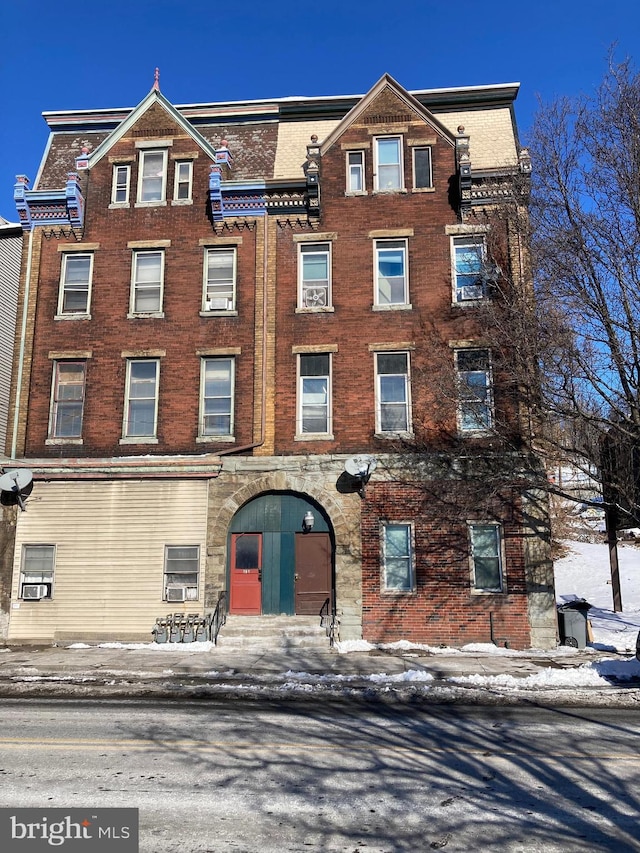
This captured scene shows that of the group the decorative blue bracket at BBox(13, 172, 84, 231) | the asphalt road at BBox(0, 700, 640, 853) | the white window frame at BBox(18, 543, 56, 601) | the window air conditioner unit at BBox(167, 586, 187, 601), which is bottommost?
the asphalt road at BBox(0, 700, 640, 853)

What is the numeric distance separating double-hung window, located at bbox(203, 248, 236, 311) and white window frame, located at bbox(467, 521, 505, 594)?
30.1 feet

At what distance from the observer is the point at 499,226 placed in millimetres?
19281

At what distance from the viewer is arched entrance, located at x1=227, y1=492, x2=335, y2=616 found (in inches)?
723

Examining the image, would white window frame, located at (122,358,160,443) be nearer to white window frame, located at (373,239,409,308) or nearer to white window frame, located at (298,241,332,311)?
white window frame, located at (298,241,332,311)

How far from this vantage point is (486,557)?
1798cm

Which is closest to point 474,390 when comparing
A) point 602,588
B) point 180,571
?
point 180,571

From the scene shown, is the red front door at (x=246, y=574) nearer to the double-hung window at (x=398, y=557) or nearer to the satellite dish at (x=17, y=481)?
the double-hung window at (x=398, y=557)

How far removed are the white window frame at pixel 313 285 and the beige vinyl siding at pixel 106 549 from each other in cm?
597

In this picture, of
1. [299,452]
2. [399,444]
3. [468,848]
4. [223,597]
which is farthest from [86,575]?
[468,848]

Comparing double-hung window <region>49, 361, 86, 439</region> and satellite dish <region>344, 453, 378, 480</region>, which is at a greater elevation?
double-hung window <region>49, 361, 86, 439</region>

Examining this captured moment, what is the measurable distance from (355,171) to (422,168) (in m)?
1.98

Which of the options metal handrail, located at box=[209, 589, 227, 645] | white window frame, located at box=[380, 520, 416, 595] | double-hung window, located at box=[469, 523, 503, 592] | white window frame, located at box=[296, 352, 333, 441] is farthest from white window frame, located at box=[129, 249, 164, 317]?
double-hung window, located at box=[469, 523, 503, 592]

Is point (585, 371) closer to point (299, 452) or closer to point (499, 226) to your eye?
point (499, 226)

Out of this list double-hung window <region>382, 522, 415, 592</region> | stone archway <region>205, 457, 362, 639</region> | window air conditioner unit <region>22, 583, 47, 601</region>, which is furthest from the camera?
window air conditioner unit <region>22, 583, 47, 601</region>
